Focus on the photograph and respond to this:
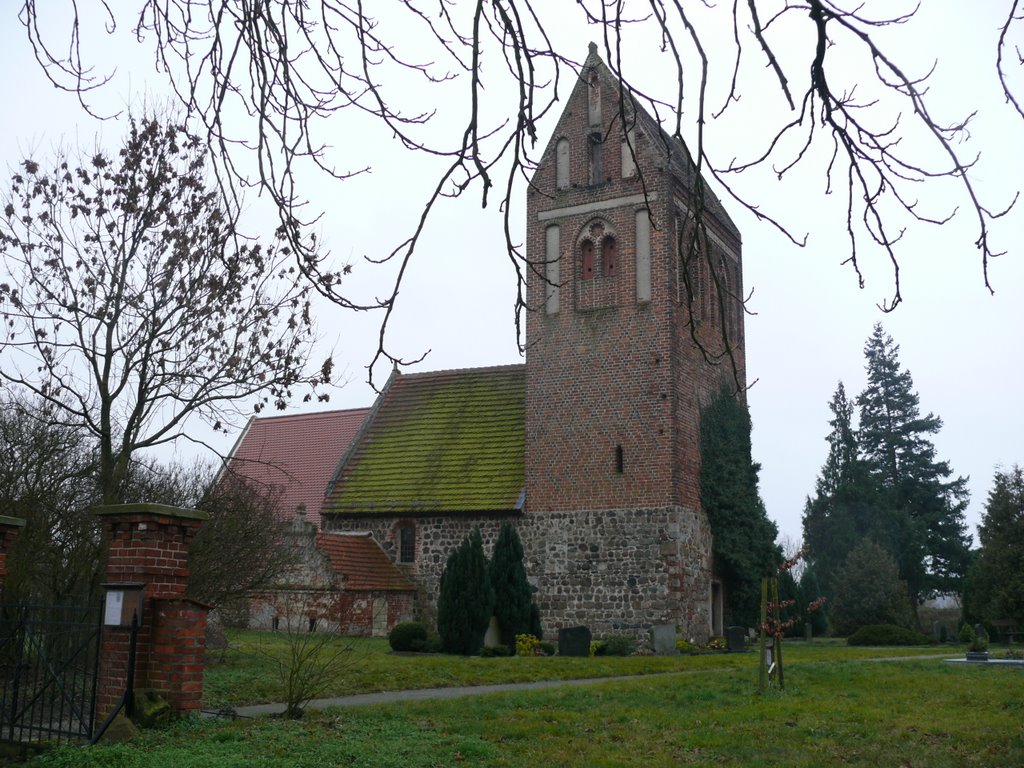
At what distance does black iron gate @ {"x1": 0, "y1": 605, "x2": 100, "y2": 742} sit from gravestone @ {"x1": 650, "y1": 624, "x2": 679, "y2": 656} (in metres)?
13.9

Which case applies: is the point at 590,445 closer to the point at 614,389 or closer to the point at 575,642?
the point at 614,389

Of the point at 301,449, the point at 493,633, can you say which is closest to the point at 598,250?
the point at 493,633

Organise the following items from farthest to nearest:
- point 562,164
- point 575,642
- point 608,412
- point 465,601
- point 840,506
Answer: point 840,506 < point 562,164 < point 608,412 < point 465,601 < point 575,642

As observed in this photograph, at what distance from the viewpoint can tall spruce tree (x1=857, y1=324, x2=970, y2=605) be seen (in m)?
42.9

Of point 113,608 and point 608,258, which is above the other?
point 608,258

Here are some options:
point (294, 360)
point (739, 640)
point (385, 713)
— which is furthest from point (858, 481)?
point (385, 713)

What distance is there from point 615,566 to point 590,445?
300cm

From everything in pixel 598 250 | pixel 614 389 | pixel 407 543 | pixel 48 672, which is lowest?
pixel 48 672

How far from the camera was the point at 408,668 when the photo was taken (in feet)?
51.2

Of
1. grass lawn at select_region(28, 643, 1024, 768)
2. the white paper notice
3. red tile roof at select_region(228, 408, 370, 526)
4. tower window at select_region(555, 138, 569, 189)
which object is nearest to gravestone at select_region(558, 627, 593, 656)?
grass lawn at select_region(28, 643, 1024, 768)

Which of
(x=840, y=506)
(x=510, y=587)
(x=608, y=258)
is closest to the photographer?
(x=510, y=587)

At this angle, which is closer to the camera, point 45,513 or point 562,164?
point 45,513

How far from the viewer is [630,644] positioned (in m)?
22.2

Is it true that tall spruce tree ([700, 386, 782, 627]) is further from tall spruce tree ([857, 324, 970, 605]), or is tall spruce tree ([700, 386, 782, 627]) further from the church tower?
tall spruce tree ([857, 324, 970, 605])
